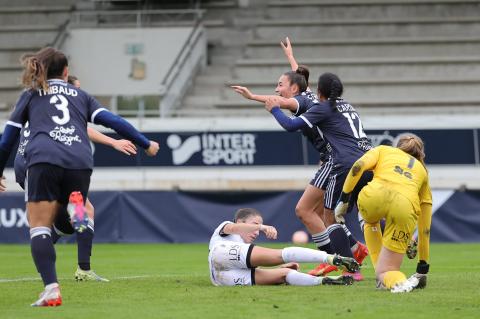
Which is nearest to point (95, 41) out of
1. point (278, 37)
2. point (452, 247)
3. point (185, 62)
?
point (185, 62)

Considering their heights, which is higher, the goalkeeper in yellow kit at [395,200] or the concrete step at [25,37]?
the concrete step at [25,37]

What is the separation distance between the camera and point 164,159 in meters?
26.5

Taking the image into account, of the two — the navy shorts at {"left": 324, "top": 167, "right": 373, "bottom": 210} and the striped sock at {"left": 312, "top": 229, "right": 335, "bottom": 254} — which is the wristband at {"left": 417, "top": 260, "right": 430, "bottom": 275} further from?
the striped sock at {"left": 312, "top": 229, "right": 335, "bottom": 254}

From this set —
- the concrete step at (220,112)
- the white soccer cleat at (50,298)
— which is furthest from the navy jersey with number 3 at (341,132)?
the concrete step at (220,112)

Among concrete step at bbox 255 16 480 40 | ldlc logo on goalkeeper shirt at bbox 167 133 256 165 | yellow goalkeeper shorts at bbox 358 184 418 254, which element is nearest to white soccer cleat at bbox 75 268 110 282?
yellow goalkeeper shorts at bbox 358 184 418 254

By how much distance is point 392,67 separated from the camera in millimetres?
29969

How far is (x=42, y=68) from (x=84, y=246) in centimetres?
277

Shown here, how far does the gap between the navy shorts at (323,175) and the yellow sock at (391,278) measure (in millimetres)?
1971

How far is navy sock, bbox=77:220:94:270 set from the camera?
1121 centimetres

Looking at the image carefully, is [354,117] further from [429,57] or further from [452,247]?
[429,57]

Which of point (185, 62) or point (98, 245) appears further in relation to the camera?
point (185, 62)

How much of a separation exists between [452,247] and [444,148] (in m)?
6.35

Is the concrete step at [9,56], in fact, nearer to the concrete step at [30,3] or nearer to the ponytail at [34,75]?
the concrete step at [30,3]

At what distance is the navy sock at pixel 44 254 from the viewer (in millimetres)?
8695
